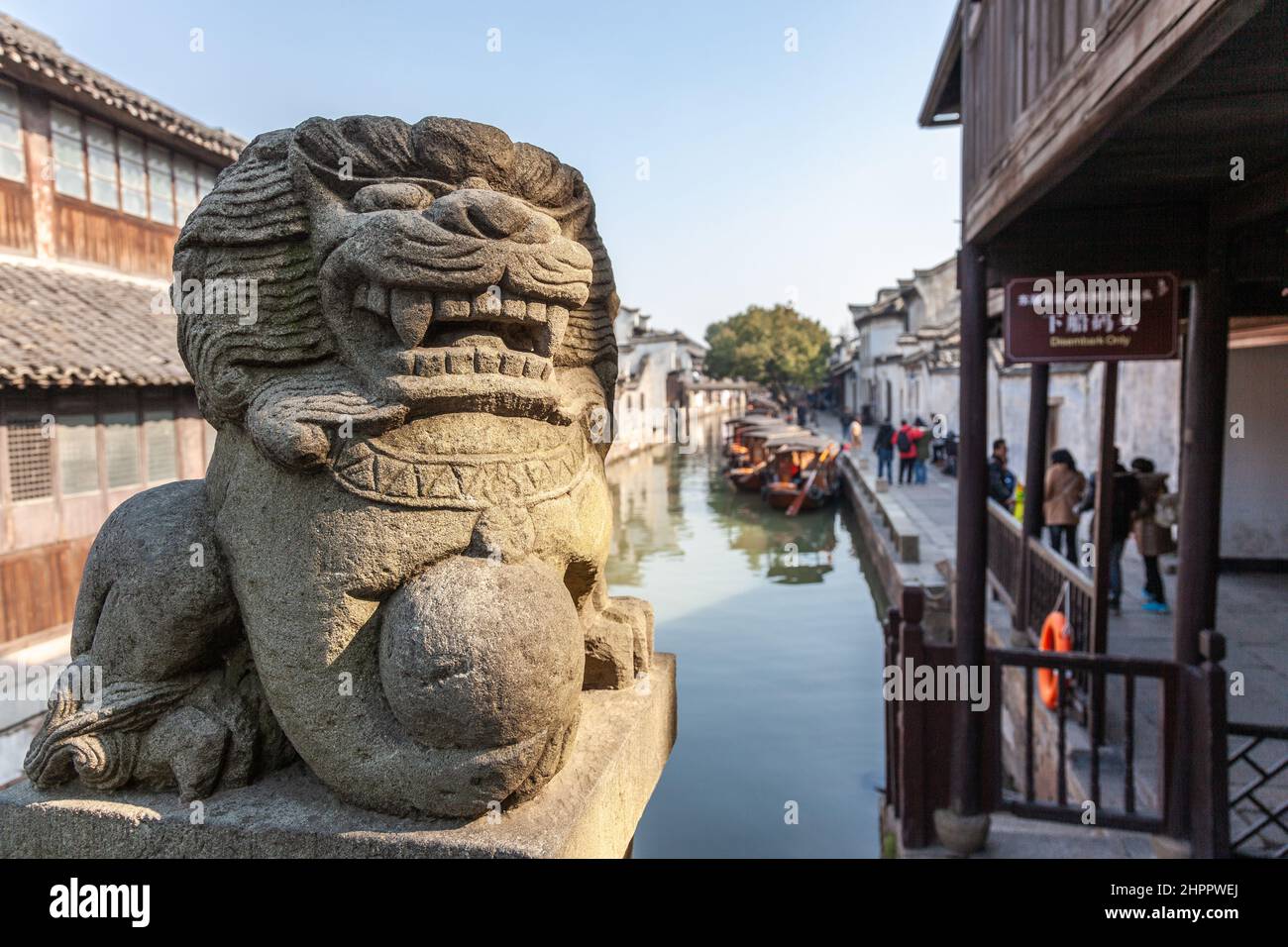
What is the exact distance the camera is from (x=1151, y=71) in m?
2.59

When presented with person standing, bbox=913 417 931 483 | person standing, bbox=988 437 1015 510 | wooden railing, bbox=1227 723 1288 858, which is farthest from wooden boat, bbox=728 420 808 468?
wooden railing, bbox=1227 723 1288 858

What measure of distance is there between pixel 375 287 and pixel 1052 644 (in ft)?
18.7

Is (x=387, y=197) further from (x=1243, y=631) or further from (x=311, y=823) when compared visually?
(x=1243, y=631)

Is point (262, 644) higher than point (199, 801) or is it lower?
higher

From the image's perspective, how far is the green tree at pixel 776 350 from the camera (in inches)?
1849

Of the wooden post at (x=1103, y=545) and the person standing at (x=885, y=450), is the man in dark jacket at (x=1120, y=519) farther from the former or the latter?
the person standing at (x=885, y=450)

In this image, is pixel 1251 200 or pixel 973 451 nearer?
pixel 1251 200

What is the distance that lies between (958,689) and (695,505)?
781 inches

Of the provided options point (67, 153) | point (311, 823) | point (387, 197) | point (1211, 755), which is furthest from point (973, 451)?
point (67, 153)

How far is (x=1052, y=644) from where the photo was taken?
20.6ft

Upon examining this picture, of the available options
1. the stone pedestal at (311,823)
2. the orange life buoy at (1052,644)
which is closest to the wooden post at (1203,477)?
the orange life buoy at (1052,644)

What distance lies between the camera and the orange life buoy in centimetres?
595
